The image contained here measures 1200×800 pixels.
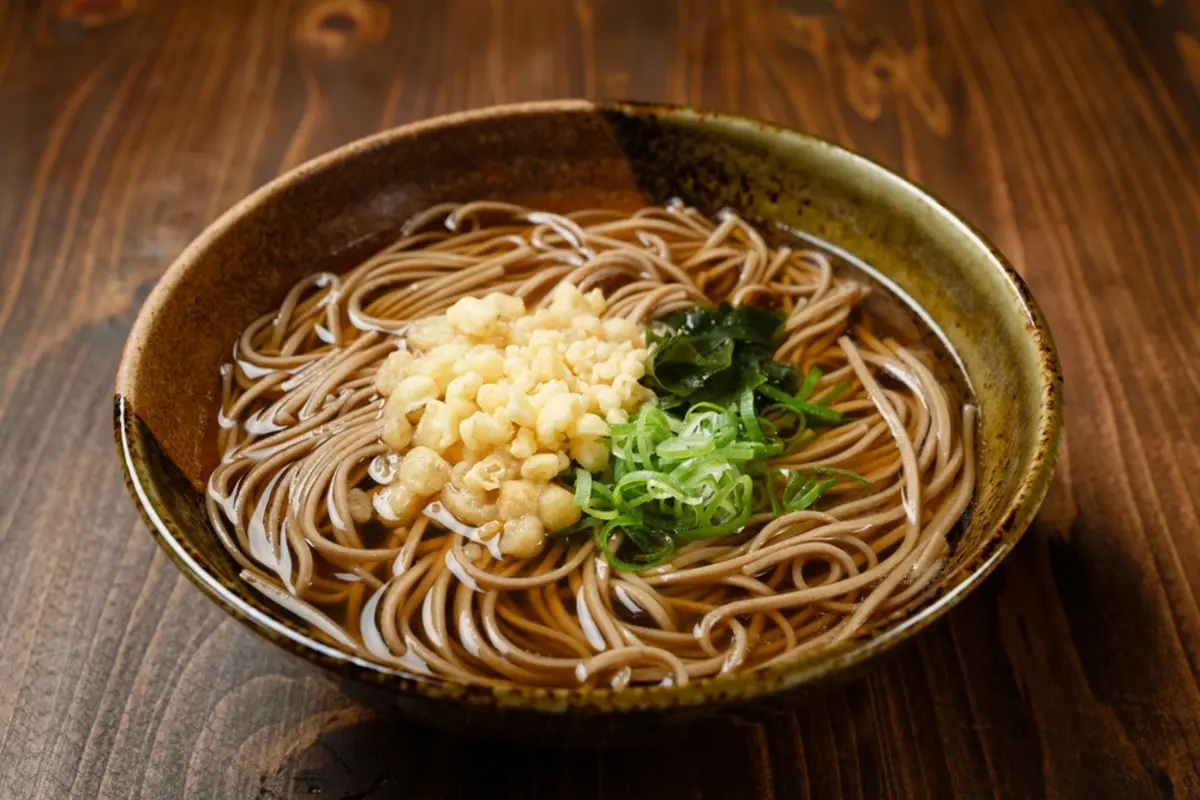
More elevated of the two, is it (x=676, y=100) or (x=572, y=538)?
(x=676, y=100)

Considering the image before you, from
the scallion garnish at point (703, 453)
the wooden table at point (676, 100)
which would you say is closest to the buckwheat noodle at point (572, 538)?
the scallion garnish at point (703, 453)

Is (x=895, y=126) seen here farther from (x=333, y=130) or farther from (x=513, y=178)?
(x=333, y=130)

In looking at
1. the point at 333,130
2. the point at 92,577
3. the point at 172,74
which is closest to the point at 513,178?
the point at 333,130

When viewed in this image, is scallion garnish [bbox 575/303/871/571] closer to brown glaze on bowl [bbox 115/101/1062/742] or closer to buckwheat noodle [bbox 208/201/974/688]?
buckwheat noodle [bbox 208/201/974/688]

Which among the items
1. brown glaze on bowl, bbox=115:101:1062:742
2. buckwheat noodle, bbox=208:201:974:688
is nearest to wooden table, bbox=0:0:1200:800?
buckwheat noodle, bbox=208:201:974:688

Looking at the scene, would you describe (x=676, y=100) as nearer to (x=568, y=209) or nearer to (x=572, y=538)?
(x=568, y=209)

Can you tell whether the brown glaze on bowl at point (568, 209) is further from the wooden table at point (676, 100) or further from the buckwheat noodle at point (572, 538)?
the wooden table at point (676, 100)

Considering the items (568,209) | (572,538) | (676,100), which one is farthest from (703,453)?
(676,100)
